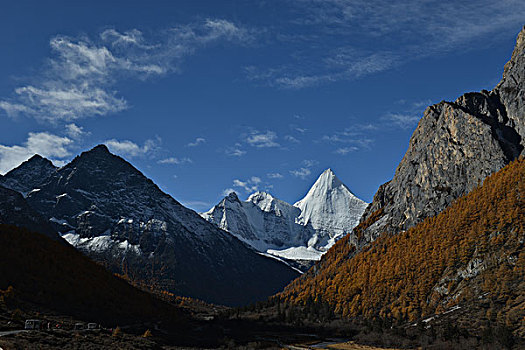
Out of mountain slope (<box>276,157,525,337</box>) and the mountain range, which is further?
mountain slope (<box>276,157,525,337</box>)

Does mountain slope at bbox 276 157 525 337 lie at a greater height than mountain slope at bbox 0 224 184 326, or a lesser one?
greater

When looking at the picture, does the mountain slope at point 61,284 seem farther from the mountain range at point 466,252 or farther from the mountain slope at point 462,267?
the mountain slope at point 462,267

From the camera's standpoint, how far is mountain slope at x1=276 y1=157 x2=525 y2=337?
4754 inches

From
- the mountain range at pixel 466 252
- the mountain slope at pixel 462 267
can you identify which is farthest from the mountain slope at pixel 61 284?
the mountain slope at pixel 462 267

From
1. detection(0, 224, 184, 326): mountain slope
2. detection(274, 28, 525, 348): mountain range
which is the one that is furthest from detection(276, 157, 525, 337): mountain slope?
detection(0, 224, 184, 326): mountain slope

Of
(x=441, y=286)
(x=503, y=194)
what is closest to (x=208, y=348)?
(x=441, y=286)

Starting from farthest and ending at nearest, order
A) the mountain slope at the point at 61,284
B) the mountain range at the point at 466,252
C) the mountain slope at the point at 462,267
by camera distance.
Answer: the mountain slope at the point at 462,267 → the mountain range at the point at 466,252 → the mountain slope at the point at 61,284

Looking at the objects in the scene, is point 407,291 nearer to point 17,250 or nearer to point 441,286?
point 441,286

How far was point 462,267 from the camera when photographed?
14262 cm

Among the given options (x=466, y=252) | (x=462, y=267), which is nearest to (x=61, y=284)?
(x=462, y=267)

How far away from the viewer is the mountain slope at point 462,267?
121 metres

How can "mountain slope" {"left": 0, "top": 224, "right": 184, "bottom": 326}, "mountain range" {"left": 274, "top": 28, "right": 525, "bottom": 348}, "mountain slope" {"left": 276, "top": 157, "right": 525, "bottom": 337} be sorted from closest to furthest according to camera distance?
"mountain slope" {"left": 0, "top": 224, "right": 184, "bottom": 326}, "mountain range" {"left": 274, "top": 28, "right": 525, "bottom": 348}, "mountain slope" {"left": 276, "top": 157, "right": 525, "bottom": 337}

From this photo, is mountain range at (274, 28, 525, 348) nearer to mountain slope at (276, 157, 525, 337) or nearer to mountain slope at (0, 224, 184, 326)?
mountain slope at (276, 157, 525, 337)

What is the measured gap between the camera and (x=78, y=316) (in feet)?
314
